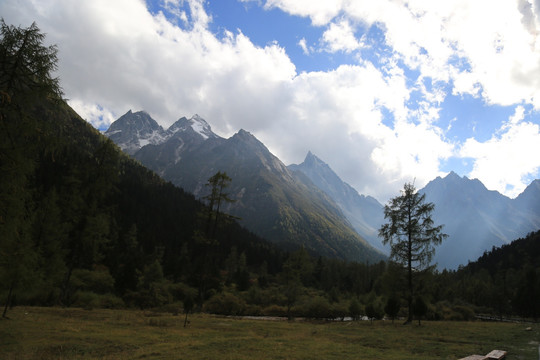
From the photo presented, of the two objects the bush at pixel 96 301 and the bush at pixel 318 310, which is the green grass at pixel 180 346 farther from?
the bush at pixel 318 310

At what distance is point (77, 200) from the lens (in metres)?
31.1

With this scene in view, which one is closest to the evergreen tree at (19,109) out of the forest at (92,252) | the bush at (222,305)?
the forest at (92,252)

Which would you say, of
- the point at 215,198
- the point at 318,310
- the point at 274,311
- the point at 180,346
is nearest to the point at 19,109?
the point at 180,346

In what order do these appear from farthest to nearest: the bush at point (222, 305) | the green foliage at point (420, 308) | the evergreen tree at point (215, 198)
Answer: the bush at point (222, 305) < the evergreen tree at point (215, 198) < the green foliage at point (420, 308)

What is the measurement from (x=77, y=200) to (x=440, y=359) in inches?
1324

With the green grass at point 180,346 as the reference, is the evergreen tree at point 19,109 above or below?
above

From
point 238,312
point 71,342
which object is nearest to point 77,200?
point 71,342

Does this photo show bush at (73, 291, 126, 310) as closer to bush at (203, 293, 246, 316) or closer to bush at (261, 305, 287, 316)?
bush at (203, 293, 246, 316)

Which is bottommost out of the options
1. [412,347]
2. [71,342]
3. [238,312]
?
[238,312]

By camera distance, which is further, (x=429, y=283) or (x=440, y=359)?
(x=429, y=283)

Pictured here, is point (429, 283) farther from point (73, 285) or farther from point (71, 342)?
point (73, 285)

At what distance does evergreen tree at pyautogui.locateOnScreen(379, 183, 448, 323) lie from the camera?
107 feet

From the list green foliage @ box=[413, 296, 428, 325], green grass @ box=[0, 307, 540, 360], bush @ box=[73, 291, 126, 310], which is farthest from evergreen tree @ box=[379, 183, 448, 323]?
bush @ box=[73, 291, 126, 310]

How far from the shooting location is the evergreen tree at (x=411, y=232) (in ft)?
107
